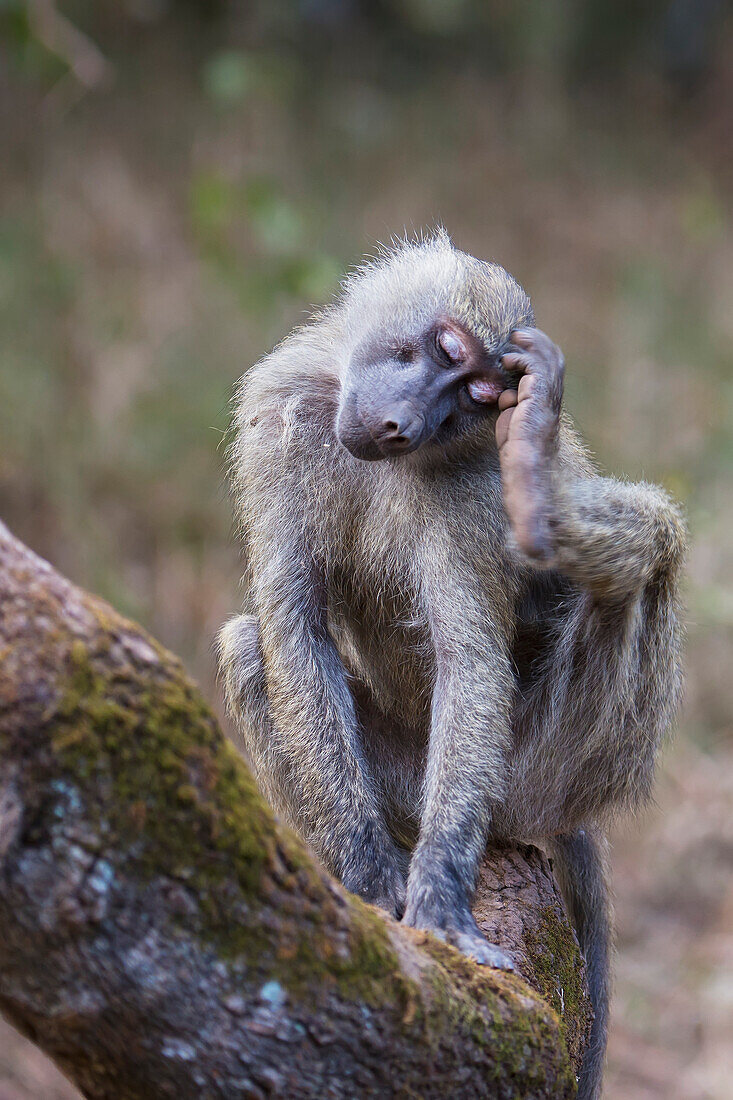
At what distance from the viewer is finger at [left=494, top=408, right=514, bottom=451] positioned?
10.3ft

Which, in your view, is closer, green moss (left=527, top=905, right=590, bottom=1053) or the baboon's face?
green moss (left=527, top=905, right=590, bottom=1053)

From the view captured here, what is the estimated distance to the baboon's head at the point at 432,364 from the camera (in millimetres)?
3295

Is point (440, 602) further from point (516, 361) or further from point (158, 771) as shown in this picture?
point (158, 771)

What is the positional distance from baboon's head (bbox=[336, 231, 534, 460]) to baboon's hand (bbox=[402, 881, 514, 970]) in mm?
1206

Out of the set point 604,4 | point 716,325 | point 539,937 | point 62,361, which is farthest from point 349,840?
point 604,4

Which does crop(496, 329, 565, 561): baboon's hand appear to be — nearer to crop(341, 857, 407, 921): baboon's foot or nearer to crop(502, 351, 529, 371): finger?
crop(502, 351, 529, 371): finger

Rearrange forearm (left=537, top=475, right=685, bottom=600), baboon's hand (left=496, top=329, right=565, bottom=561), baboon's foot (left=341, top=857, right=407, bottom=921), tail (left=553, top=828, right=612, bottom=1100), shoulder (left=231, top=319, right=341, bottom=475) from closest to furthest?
1. baboon's hand (left=496, top=329, right=565, bottom=561)
2. forearm (left=537, top=475, right=685, bottom=600)
3. baboon's foot (left=341, top=857, right=407, bottom=921)
4. tail (left=553, top=828, right=612, bottom=1100)
5. shoulder (left=231, top=319, right=341, bottom=475)

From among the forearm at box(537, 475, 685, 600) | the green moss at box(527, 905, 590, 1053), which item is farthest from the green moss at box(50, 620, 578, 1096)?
the forearm at box(537, 475, 685, 600)

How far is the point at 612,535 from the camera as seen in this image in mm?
3279

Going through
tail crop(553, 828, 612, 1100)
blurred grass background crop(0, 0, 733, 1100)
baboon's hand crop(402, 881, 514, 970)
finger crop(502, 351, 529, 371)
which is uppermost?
blurred grass background crop(0, 0, 733, 1100)

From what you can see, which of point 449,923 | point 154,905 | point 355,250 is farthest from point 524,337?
point 355,250

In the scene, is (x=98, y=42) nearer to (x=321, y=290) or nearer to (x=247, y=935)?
(x=321, y=290)

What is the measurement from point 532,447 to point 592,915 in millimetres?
1679

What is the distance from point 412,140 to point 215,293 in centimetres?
393
